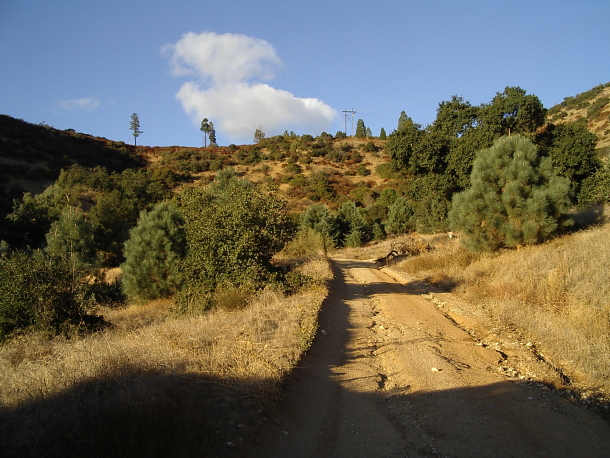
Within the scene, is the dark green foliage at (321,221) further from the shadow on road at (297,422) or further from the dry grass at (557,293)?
the shadow on road at (297,422)

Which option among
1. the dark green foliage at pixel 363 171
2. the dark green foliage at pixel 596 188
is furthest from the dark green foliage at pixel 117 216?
the dark green foliage at pixel 363 171

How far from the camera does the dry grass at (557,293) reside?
6.82m

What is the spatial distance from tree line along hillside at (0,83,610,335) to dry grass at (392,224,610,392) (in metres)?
1.71

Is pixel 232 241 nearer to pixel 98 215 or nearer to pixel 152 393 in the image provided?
pixel 152 393

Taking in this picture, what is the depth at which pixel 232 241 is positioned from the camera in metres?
12.0

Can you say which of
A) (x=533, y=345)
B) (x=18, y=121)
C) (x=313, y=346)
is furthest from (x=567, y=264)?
(x=18, y=121)

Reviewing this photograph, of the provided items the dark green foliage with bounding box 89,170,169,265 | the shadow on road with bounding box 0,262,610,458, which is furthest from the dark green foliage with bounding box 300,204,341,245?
the shadow on road with bounding box 0,262,610,458

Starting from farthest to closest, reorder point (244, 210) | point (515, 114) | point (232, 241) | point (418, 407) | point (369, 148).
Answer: point (369, 148) → point (515, 114) → point (244, 210) → point (232, 241) → point (418, 407)

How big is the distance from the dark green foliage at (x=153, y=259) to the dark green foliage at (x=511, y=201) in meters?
13.0

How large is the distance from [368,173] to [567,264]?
58.6 metres

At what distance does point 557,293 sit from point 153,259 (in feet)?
52.8

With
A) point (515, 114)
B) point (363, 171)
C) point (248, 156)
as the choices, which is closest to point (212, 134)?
point (248, 156)

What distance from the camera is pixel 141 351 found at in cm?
566

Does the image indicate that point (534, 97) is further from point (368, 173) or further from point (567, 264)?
point (368, 173)
